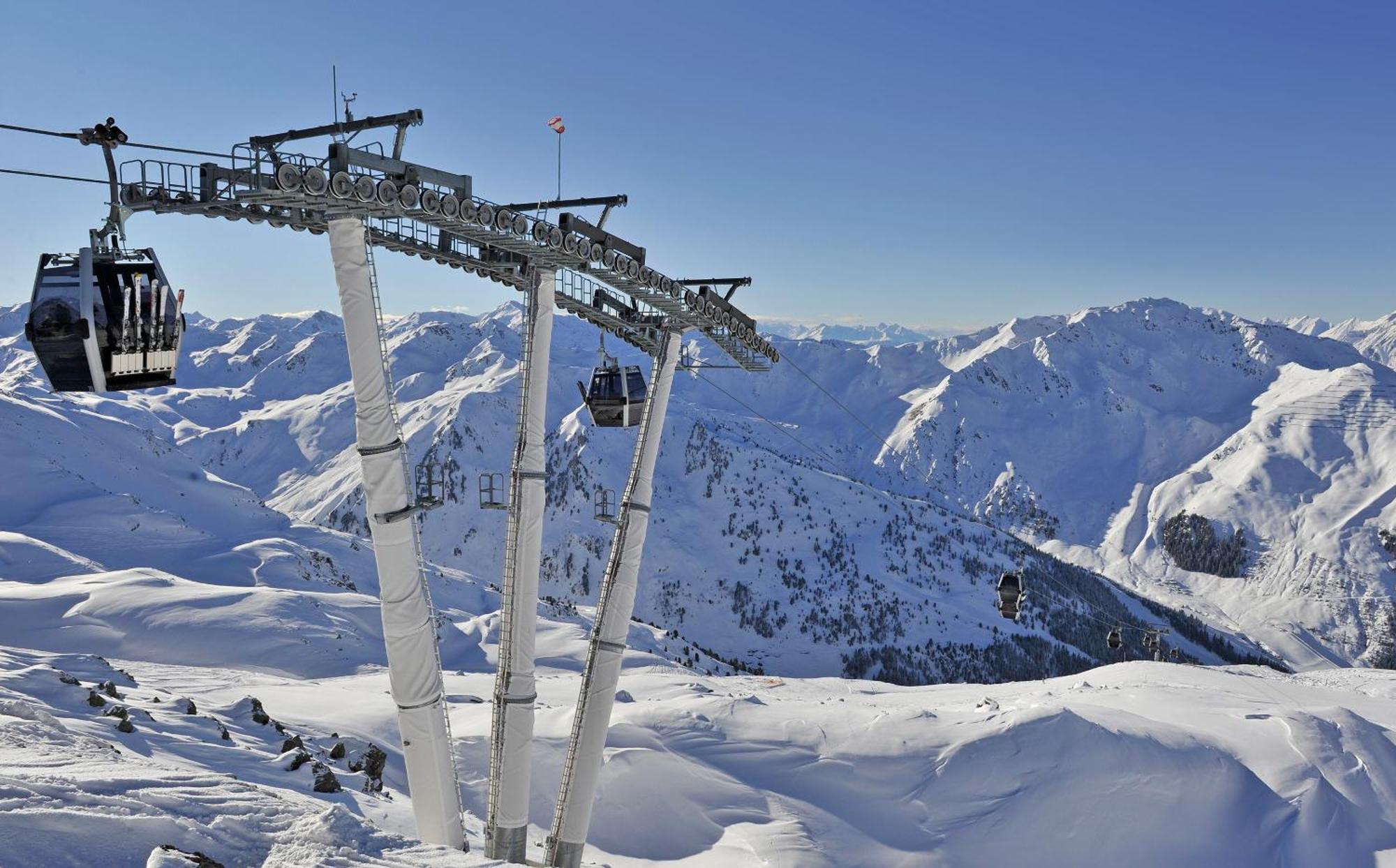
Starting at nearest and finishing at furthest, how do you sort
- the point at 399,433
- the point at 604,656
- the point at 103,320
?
the point at 103,320 → the point at 399,433 → the point at 604,656

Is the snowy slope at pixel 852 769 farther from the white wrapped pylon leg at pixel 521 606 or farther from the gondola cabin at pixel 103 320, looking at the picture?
the gondola cabin at pixel 103 320

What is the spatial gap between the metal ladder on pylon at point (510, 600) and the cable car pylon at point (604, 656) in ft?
6.54

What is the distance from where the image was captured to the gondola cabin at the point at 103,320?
A: 10984 mm

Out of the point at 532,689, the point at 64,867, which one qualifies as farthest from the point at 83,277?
the point at 532,689

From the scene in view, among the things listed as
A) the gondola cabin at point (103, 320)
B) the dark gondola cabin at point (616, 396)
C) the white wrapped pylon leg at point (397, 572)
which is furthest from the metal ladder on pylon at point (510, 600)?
the gondola cabin at point (103, 320)

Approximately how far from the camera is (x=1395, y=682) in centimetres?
9038

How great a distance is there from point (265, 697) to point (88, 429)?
13162cm

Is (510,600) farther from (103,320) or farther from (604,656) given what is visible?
(103,320)

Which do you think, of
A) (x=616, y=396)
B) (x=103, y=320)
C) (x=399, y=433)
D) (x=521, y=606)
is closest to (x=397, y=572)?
(x=399, y=433)

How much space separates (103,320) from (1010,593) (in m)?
33.8

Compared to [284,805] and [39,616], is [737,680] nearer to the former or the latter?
[39,616]

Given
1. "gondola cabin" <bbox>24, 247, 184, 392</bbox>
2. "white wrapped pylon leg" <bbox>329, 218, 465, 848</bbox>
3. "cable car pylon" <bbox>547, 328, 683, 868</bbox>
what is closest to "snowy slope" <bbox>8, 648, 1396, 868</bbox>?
"cable car pylon" <bbox>547, 328, 683, 868</bbox>

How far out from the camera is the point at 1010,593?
3750cm

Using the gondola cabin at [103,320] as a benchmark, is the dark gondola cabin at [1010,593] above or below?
below
